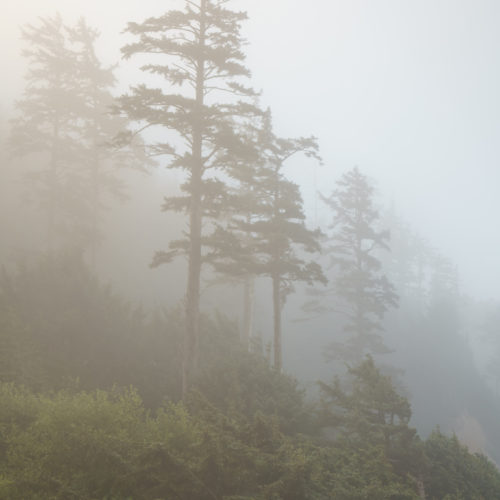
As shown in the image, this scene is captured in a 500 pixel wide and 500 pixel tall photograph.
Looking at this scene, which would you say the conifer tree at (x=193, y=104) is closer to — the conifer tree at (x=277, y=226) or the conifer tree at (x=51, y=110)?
the conifer tree at (x=277, y=226)

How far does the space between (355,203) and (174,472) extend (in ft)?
86.4

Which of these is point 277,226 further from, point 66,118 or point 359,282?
point 66,118

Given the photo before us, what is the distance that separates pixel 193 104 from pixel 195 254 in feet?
16.8

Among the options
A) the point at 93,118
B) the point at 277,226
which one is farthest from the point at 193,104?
the point at 93,118

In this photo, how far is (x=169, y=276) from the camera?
30.9m

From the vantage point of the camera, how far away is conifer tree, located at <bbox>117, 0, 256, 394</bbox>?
12.9 metres

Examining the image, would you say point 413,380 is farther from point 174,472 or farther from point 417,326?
point 174,472

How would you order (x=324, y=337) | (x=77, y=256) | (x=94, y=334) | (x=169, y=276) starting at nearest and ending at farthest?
(x=94, y=334) < (x=77, y=256) < (x=169, y=276) < (x=324, y=337)

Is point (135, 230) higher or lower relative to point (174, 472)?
higher

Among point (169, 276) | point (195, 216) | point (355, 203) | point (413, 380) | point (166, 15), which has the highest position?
point (166, 15)

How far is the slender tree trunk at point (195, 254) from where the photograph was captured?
12.8 meters

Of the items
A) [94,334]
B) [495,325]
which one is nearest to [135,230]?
[94,334]

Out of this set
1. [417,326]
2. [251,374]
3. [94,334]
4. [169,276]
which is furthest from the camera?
[417,326]

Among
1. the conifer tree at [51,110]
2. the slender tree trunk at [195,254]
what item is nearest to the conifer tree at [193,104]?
the slender tree trunk at [195,254]
